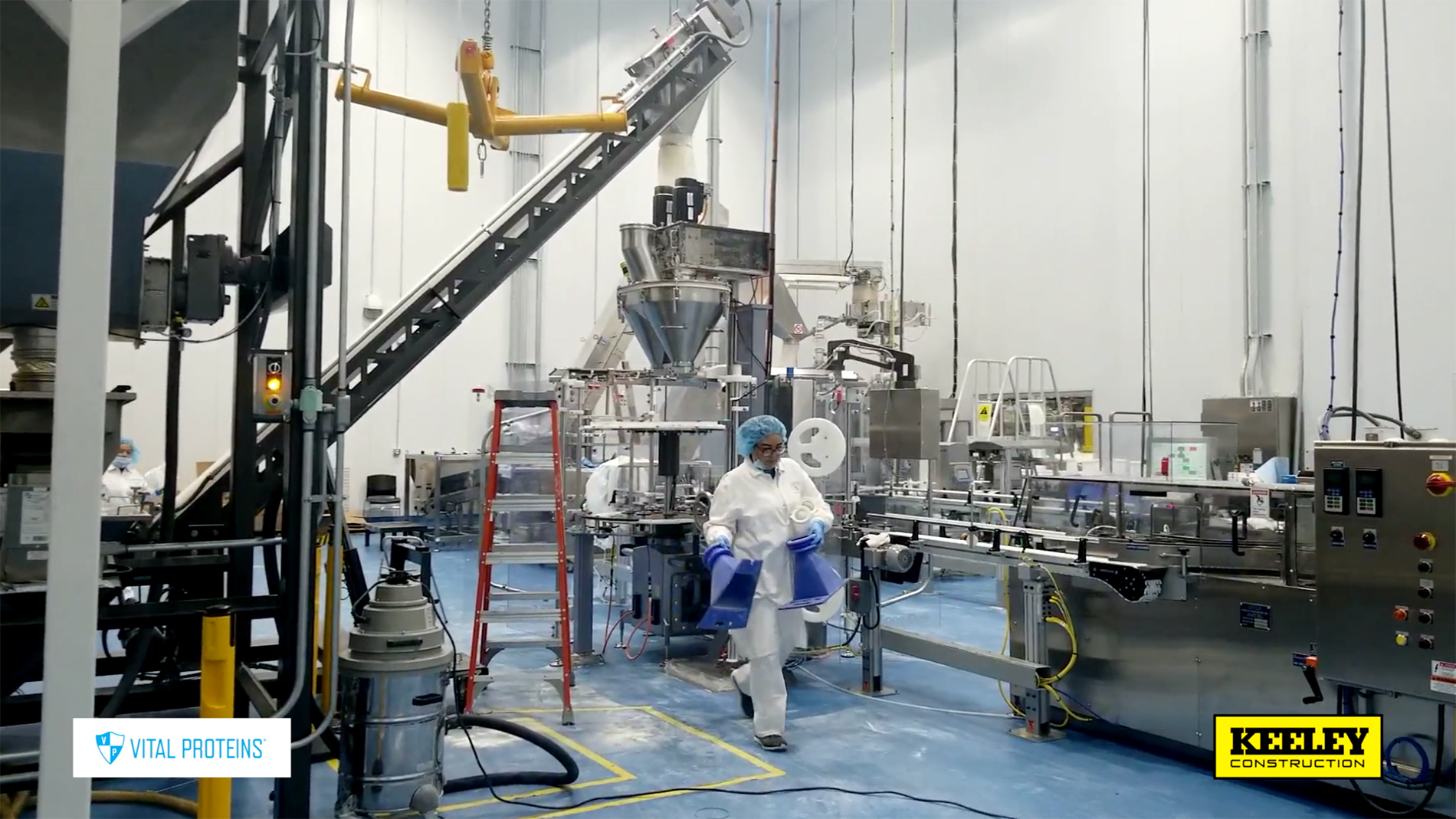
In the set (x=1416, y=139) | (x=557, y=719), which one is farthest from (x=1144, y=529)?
(x=1416, y=139)

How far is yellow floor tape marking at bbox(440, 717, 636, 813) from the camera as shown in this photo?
12.0 ft

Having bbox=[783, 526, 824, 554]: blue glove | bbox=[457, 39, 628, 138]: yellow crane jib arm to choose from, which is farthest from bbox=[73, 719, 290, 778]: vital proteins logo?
bbox=[457, 39, 628, 138]: yellow crane jib arm

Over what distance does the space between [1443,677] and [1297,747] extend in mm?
647

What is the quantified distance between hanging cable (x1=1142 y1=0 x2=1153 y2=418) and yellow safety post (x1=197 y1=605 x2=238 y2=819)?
8.40 metres

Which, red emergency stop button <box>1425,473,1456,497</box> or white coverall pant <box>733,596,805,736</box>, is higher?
red emergency stop button <box>1425,473,1456,497</box>

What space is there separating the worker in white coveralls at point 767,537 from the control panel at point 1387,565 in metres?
2.06

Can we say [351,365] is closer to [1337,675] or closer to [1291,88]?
[1337,675]

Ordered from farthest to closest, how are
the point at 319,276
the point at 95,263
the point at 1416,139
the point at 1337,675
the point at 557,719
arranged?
the point at 1416,139 → the point at 557,719 → the point at 1337,675 → the point at 319,276 → the point at 95,263

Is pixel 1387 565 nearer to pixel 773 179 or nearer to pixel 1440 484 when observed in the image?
pixel 1440 484

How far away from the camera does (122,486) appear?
772 centimetres

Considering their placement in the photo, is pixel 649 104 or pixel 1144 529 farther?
pixel 649 104

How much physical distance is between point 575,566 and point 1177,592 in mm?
3519

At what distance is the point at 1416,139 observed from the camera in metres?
7.35

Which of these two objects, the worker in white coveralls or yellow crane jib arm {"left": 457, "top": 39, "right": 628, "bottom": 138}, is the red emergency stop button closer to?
the worker in white coveralls
